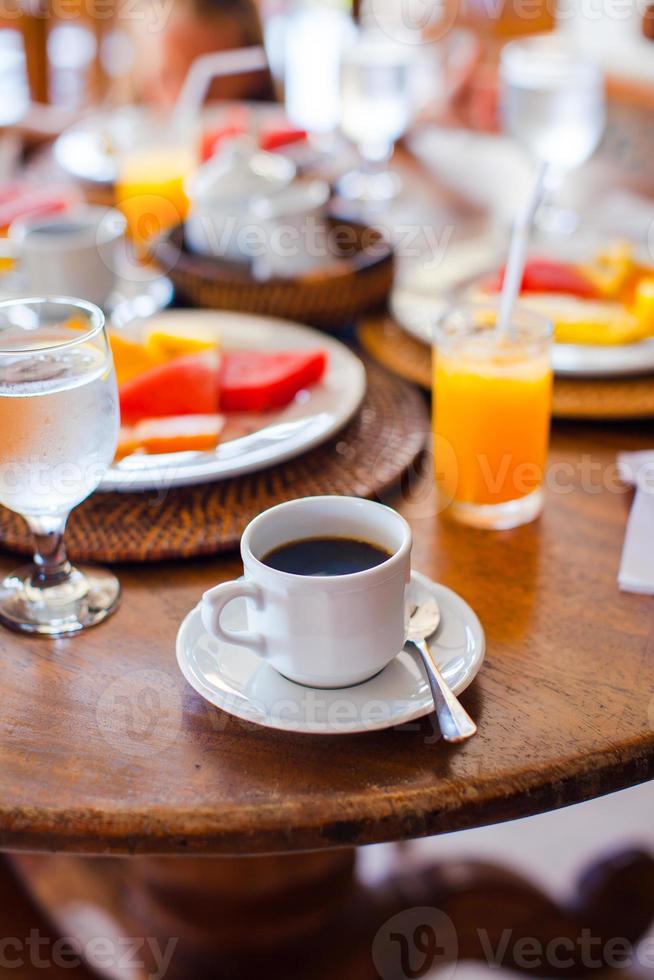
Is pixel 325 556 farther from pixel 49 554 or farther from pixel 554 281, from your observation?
pixel 554 281

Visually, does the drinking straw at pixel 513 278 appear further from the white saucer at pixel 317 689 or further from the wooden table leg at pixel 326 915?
the wooden table leg at pixel 326 915

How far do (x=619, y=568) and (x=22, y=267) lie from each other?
897mm

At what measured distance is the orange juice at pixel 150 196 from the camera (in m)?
1.74

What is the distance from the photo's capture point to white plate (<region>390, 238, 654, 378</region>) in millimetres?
1216

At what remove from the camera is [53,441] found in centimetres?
81

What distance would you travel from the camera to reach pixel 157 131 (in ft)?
6.77

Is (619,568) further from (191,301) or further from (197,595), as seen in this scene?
(191,301)

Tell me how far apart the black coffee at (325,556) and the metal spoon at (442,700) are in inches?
2.5

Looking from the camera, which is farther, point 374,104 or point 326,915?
point 374,104

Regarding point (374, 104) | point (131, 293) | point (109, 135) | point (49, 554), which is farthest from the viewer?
point (109, 135)

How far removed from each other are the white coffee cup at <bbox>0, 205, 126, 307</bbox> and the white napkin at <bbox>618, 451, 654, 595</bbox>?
73 cm

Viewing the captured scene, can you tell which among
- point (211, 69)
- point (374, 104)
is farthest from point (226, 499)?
point (211, 69)

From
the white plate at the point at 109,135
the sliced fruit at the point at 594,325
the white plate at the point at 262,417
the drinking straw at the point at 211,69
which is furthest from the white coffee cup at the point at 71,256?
the drinking straw at the point at 211,69

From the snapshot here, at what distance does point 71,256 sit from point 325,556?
2.47 ft
